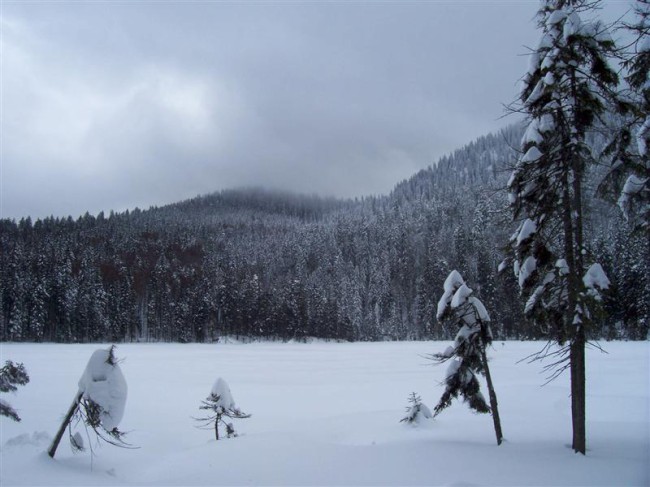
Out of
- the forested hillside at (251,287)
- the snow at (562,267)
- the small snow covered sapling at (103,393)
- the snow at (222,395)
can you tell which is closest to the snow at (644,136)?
the snow at (562,267)

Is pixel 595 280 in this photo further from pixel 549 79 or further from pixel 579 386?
pixel 549 79

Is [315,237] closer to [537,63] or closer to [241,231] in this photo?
[241,231]

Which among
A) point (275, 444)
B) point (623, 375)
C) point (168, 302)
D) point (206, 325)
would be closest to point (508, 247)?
point (275, 444)

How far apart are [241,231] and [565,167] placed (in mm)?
182202

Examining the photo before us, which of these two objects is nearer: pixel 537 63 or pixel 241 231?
pixel 537 63

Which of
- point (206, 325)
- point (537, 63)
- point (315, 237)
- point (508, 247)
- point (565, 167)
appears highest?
point (315, 237)

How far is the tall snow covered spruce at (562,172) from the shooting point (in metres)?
10.6

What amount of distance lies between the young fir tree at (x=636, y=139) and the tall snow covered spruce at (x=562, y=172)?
1.55 feet

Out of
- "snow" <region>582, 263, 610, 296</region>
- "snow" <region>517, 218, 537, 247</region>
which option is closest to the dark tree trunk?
"snow" <region>582, 263, 610, 296</region>

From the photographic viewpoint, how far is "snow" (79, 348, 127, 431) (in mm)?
11234

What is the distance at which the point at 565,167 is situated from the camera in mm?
10875

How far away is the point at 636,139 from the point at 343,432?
631 inches

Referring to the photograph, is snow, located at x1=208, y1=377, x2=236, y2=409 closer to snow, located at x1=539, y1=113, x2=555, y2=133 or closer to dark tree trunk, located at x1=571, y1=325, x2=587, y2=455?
dark tree trunk, located at x1=571, y1=325, x2=587, y2=455

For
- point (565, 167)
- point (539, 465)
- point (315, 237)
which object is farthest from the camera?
point (315, 237)
